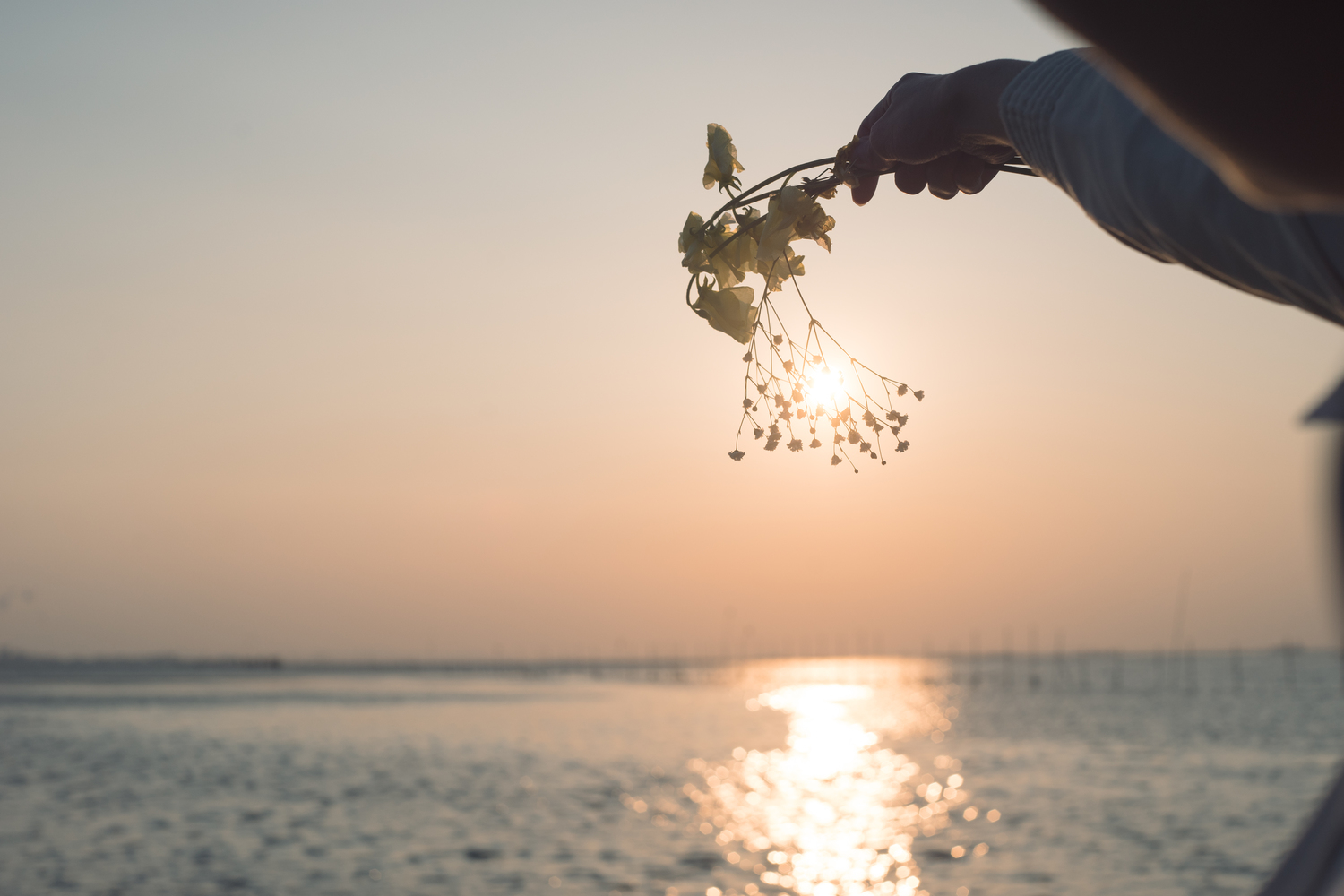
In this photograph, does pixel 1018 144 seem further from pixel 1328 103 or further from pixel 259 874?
pixel 259 874

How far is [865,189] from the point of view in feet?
3.81

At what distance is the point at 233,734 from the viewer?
41.9 metres

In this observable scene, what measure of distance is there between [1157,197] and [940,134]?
1.26 feet

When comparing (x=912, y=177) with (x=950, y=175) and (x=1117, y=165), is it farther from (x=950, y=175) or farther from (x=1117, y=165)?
(x=1117, y=165)

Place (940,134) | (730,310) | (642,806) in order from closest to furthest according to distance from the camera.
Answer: (940,134)
(730,310)
(642,806)

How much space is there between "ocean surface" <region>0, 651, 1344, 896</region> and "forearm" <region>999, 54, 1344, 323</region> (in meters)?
15.5

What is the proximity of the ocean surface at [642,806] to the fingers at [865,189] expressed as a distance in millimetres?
15207

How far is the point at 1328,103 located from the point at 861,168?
86 centimetres

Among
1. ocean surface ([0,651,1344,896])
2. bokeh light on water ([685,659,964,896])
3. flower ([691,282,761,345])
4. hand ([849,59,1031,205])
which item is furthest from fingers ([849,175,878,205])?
bokeh light on water ([685,659,964,896])

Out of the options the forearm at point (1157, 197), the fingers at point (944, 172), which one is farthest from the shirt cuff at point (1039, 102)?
the fingers at point (944, 172)

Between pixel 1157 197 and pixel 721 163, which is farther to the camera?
pixel 721 163

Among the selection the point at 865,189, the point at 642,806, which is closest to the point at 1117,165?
the point at 865,189

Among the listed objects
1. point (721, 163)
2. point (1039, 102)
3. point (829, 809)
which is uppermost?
point (721, 163)

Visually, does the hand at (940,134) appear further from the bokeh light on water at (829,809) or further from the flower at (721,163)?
the bokeh light on water at (829,809)
